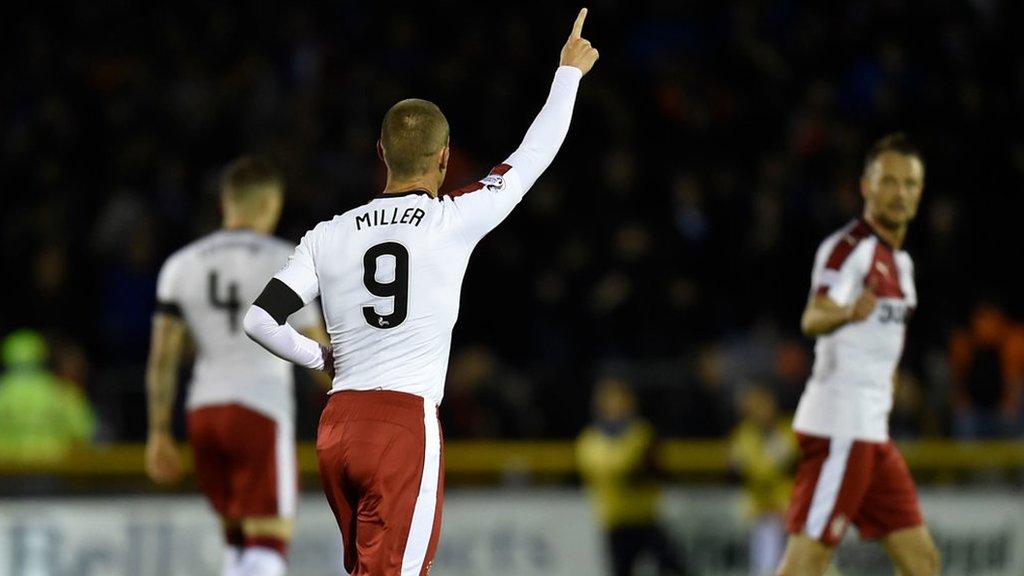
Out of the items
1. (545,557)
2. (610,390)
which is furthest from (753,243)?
(545,557)

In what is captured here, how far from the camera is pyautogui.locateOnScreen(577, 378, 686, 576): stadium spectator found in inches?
482

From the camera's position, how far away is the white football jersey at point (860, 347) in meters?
6.82

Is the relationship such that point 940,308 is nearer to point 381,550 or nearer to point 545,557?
point 545,557

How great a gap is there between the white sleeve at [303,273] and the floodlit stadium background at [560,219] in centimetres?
614

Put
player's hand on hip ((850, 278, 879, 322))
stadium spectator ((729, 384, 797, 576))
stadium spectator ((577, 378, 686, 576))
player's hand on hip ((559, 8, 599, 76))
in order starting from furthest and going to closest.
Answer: stadium spectator ((729, 384, 797, 576)) < stadium spectator ((577, 378, 686, 576)) < player's hand on hip ((850, 278, 879, 322)) < player's hand on hip ((559, 8, 599, 76))

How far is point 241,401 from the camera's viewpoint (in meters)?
7.47

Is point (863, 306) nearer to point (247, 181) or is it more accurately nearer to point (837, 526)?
point (837, 526)

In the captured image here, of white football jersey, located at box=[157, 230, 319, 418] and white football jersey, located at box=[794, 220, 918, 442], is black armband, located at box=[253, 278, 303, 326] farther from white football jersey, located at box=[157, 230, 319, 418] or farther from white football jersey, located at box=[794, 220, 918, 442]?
white football jersey, located at box=[794, 220, 918, 442]

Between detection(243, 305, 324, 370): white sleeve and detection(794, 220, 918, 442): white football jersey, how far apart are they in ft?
8.11

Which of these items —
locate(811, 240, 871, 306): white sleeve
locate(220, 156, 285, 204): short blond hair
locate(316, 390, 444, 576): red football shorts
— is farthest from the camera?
locate(220, 156, 285, 204): short blond hair

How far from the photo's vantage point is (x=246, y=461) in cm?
746

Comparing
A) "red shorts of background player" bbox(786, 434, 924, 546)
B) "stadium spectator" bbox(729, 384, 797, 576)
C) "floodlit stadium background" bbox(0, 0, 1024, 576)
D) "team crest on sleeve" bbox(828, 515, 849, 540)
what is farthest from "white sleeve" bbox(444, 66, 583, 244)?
"stadium spectator" bbox(729, 384, 797, 576)

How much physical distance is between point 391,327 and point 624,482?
7496mm

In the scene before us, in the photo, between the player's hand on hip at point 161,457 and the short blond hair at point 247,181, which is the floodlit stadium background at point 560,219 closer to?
the player's hand on hip at point 161,457
